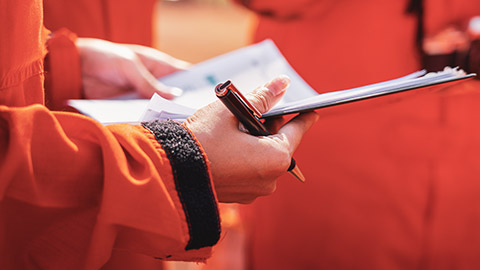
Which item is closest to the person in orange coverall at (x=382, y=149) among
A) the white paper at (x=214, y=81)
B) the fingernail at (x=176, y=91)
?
the white paper at (x=214, y=81)

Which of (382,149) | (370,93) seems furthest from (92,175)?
(382,149)

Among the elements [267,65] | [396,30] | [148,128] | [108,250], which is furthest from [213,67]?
[396,30]

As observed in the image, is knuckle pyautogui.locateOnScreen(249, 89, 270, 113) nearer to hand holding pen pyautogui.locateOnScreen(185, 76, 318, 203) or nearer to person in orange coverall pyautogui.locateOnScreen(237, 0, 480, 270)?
hand holding pen pyautogui.locateOnScreen(185, 76, 318, 203)

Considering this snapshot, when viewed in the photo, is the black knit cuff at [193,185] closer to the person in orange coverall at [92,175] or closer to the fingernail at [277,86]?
the person in orange coverall at [92,175]

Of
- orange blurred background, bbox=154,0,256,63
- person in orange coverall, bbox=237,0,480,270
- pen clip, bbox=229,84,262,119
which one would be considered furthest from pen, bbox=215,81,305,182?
orange blurred background, bbox=154,0,256,63

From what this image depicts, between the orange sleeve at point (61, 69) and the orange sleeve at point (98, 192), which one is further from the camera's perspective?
the orange sleeve at point (61, 69)

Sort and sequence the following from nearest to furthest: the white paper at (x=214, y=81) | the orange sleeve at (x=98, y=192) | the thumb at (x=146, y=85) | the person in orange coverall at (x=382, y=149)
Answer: the orange sleeve at (x=98, y=192) → the white paper at (x=214, y=81) → the thumb at (x=146, y=85) → the person in orange coverall at (x=382, y=149)

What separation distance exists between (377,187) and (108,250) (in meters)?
1.09

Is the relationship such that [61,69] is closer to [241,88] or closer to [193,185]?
[241,88]

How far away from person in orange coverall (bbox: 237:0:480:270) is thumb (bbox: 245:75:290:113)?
2.03ft

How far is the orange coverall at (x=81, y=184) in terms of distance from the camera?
0.45m

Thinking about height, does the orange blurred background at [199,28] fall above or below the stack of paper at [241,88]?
below

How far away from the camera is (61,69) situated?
2.65 ft

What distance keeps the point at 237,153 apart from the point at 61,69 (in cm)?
49
